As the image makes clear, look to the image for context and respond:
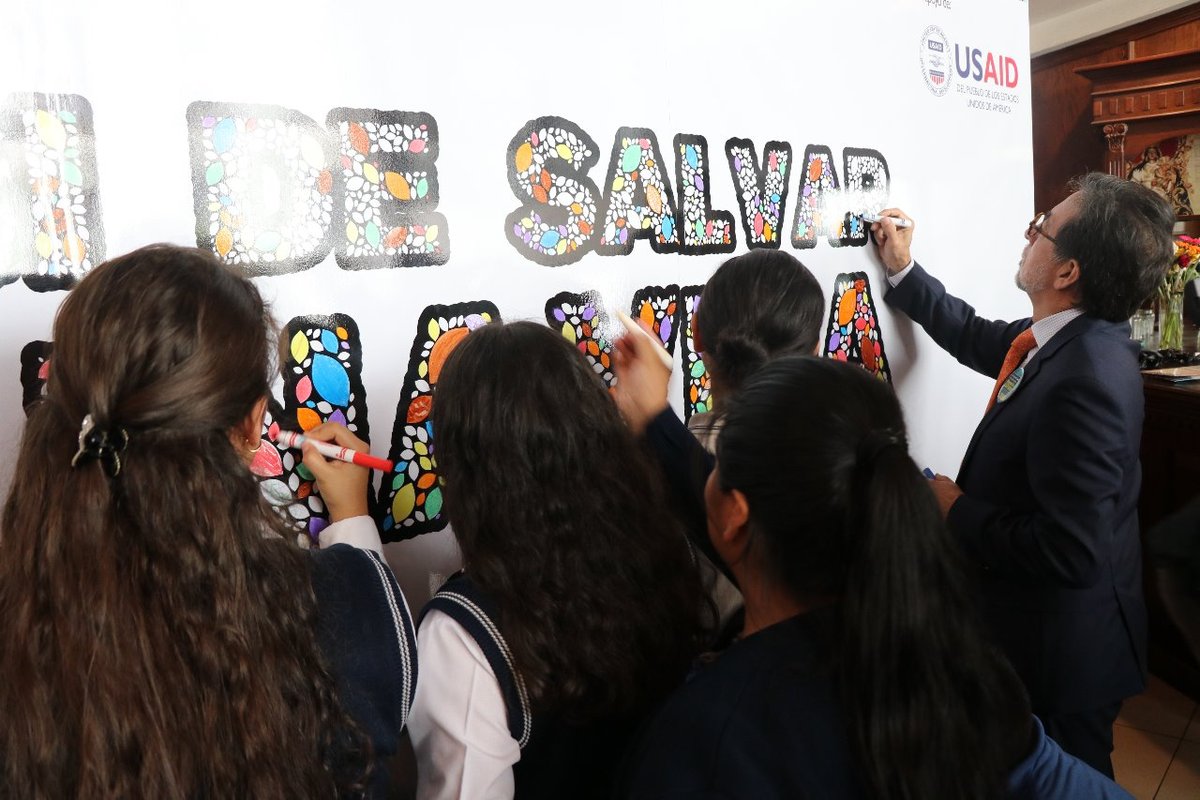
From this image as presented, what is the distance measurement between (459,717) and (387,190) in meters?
0.78

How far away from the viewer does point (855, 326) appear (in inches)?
84.5

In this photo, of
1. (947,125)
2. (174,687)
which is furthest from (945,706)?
(947,125)

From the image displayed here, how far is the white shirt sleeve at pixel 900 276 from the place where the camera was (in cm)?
218

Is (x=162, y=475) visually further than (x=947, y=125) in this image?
No

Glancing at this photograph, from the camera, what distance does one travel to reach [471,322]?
1494 millimetres

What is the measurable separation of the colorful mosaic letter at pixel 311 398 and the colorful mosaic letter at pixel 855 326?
1116 millimetres

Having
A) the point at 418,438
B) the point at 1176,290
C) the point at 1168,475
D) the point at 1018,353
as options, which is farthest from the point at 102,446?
the point at 1176,290

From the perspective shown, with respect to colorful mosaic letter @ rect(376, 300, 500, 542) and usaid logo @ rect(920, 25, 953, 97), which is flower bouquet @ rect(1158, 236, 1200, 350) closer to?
usaid logo @ rect(920, 25, 953, 97)

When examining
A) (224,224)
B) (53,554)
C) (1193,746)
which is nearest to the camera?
(53,554)

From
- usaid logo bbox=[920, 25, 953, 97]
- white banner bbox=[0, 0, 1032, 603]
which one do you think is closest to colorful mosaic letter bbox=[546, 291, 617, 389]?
white banner bbox=[0, 0, 1032, 603]

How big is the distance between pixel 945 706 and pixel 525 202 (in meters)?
1.05

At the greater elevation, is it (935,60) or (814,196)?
(935,60)

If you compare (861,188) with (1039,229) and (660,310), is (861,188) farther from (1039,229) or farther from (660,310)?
(660,310)

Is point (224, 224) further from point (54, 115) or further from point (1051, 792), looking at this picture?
point (1051, 792)
